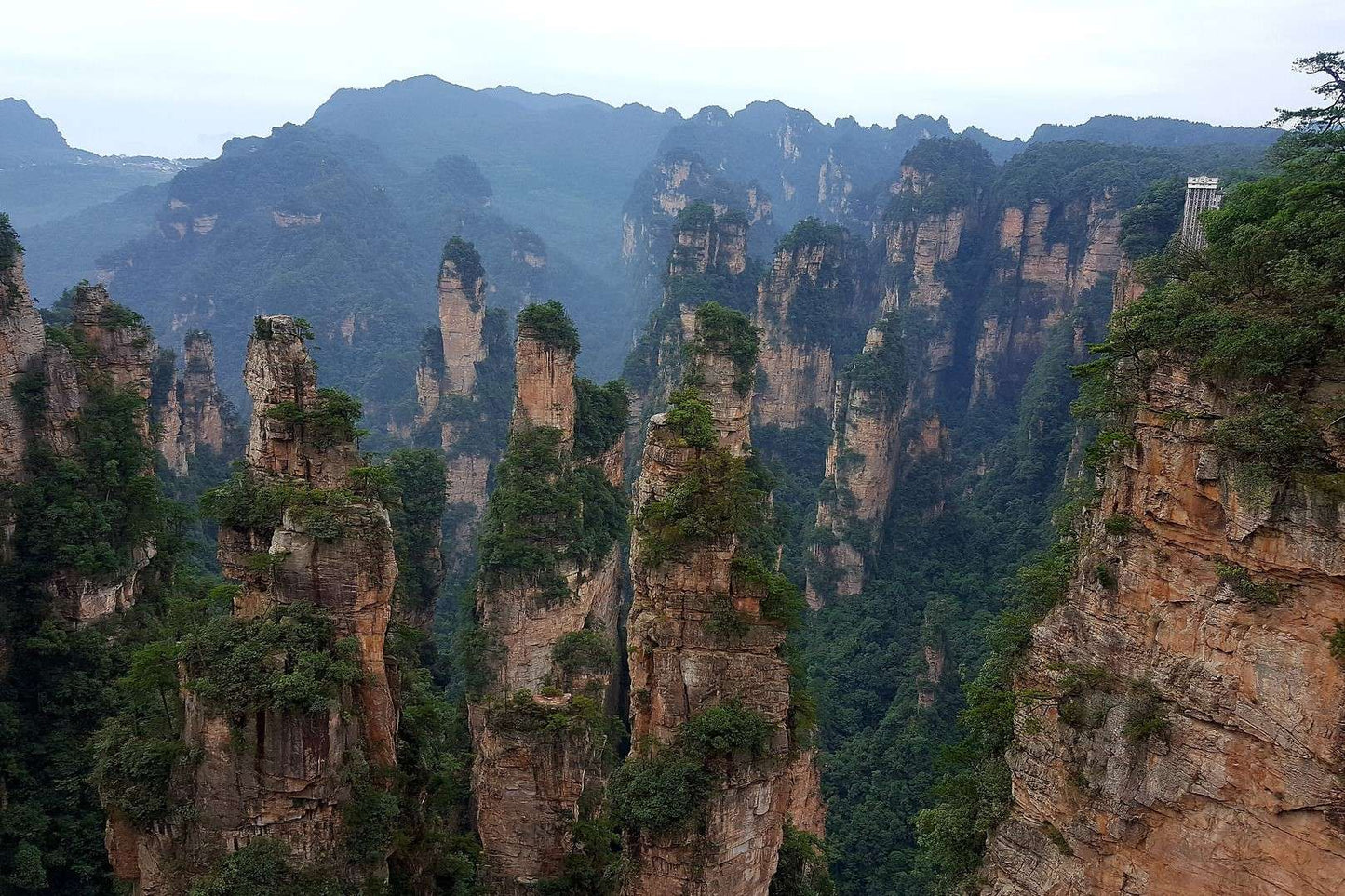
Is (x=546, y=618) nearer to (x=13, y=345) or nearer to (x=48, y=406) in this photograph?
(x=48, y=406)

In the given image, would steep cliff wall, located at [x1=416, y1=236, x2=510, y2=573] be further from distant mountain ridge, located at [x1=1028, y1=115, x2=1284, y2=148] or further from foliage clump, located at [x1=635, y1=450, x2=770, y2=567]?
distant mountain ridge, located at [x1=1028, y1=115, x2=1284, y2=148]

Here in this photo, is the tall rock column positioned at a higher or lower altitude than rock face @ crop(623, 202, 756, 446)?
lower

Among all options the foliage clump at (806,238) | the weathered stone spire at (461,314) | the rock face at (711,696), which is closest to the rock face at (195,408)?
the weathered stone spire at (461,314)

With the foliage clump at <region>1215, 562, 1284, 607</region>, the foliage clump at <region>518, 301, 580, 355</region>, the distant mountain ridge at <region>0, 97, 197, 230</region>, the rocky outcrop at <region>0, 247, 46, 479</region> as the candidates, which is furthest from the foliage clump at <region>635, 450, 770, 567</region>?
the distant mountain ridge at <region>0, 97, 197, 230</region>

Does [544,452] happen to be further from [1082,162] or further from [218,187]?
[218,187]

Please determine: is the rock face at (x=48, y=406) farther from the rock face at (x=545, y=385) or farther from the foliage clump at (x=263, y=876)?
the foliage clump at (x=263, y=876)

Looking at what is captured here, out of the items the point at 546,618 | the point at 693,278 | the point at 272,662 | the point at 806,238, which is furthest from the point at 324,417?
the point at 693,278

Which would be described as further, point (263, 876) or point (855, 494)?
point (855, 494)
